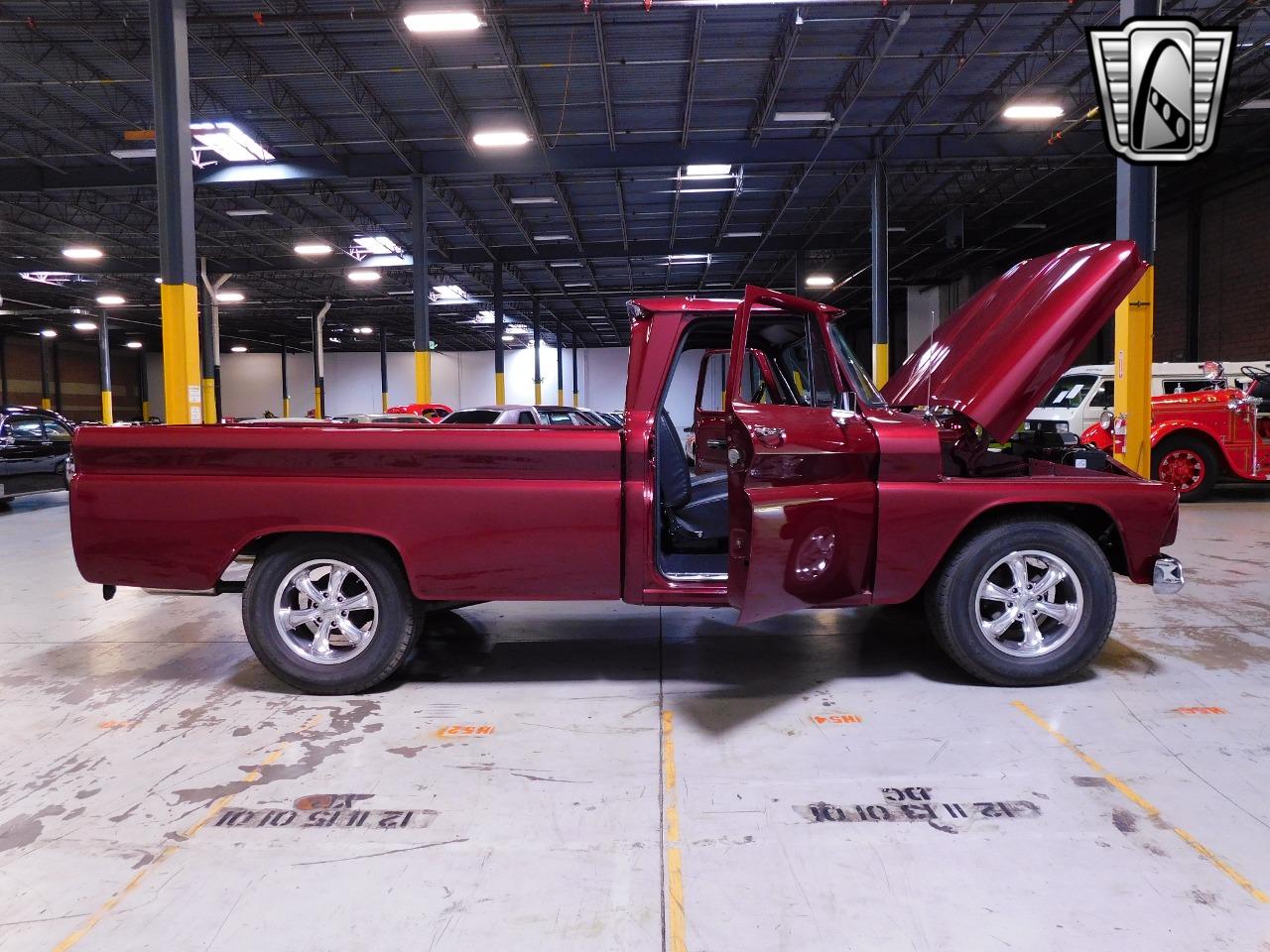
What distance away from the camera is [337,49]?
39.8ft

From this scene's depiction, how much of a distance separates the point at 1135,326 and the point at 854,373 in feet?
20.0

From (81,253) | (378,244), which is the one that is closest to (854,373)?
(378,244)

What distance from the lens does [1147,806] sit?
2625mm

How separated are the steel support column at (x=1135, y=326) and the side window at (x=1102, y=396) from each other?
12.3ft

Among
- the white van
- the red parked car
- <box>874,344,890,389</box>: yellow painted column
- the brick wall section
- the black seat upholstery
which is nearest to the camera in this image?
the black seat upholstery

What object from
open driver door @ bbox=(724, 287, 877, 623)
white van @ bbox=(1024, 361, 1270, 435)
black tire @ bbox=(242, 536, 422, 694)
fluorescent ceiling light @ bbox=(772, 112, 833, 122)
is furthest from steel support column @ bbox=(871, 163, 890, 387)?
black tire @ bbox=(242, 536, 422, 694)

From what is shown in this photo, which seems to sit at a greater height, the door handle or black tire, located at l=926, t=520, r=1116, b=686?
the door handle

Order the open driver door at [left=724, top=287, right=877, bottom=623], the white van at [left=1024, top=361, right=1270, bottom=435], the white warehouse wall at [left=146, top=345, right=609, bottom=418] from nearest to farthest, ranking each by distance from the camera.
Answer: the open driver door at [left=724, top=287, right=877, bottom=623], the white van at [left=1024, top=361, right=1270, bottom=435], the white warehouse wall at [left=146, top=345, right=609, bottom=418]

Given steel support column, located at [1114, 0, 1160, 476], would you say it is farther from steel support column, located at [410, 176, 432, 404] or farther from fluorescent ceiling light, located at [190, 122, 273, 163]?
steel support column, located at [410, 176, 432, 404]

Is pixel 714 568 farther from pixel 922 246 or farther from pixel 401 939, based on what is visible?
pixel 922 246

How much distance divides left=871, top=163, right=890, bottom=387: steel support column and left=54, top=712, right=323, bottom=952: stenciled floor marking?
605 inches

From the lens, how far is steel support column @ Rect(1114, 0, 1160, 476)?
7.79 metres

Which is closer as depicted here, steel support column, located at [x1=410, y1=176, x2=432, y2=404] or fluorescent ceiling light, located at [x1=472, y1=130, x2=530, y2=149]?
fluorescent ceiling light, located at [x1=472, y1=130, x2=530, y2=149]

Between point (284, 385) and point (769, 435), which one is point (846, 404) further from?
point (284, 385)
